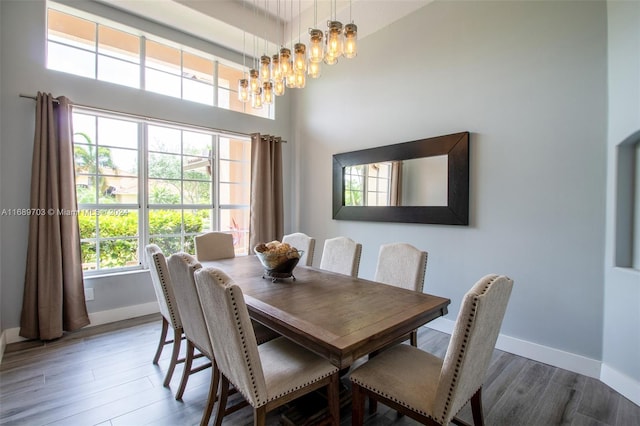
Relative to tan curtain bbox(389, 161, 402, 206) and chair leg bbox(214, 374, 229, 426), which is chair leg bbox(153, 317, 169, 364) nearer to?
chair leg bbox(214, 374, 229, 426)

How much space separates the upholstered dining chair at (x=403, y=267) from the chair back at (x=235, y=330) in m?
1.27

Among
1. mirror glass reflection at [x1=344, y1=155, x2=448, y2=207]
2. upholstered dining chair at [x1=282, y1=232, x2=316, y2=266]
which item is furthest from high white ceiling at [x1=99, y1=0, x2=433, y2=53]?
upholstered dining chair at [x1=282, y1=232, x2=316, y2=266]

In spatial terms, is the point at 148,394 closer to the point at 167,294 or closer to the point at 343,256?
the point at 167,294

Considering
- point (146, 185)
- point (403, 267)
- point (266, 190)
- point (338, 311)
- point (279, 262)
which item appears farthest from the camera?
point (266, 190)

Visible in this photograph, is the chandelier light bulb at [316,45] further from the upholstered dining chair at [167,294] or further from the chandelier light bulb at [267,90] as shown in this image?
the upholstered dining chair at [167,294]

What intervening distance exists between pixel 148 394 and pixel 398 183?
116 inches

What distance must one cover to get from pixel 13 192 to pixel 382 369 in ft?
11.6

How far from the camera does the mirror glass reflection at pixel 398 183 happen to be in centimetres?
311

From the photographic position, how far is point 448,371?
3.96 feet

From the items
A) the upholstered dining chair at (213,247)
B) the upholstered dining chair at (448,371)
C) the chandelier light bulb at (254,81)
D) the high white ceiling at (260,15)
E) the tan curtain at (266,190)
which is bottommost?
the upholstered dining chair at (448,371)

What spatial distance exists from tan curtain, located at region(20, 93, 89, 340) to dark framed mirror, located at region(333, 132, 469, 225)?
2958 mm

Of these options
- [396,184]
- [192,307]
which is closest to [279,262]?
[192,307]

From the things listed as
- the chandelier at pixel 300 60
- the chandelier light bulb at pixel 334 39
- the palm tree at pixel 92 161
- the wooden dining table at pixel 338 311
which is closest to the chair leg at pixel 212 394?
the wooden dining table at pixel 338 311

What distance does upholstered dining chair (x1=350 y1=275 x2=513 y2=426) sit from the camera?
1177mm
